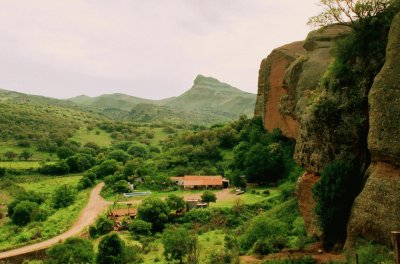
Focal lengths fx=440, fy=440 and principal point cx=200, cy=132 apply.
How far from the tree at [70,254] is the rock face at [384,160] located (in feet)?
74.1

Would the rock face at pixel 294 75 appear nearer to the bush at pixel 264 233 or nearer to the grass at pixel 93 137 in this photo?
the bush at pixel 264 233

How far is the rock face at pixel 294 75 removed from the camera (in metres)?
41.1

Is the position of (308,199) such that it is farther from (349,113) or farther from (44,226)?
(44,226)

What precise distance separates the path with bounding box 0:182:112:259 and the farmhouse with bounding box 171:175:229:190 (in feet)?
36.1

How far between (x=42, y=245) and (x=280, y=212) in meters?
25.3

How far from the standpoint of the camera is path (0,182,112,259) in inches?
1779

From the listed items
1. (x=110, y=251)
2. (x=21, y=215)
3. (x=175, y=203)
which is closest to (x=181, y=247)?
(x=110, y=251)

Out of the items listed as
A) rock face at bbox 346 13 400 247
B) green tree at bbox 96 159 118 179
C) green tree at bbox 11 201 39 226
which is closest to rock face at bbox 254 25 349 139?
rock face at bbox 346 13 400 247

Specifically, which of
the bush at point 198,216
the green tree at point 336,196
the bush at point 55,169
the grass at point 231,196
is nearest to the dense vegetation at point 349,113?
the green tree at point 336,196

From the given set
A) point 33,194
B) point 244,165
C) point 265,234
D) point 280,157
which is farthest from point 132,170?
point 265,234

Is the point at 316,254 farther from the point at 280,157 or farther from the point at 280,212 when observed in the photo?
the point at 280,157

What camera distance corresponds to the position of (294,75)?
4422cm

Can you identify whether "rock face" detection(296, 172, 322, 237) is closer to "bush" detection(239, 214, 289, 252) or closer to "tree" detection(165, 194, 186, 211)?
"bush" detection(239, 214, 289, 252)

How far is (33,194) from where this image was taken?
66188 millimetres
